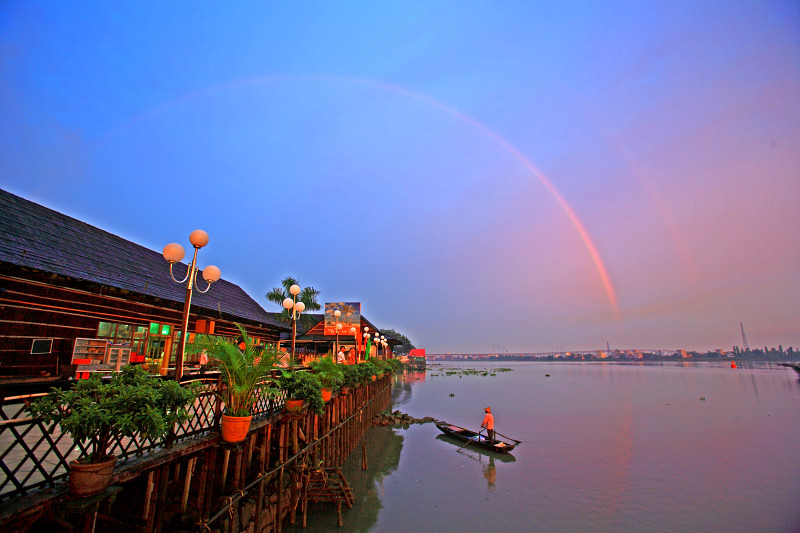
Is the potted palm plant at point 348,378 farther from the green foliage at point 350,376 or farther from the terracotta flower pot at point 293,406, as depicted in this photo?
the terracotta flower pot at point 293,406

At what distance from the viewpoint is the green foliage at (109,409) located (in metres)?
3.99

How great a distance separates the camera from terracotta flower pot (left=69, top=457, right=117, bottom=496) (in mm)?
3939

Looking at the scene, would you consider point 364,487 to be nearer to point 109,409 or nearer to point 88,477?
point 88,477

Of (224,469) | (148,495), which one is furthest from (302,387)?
(148,495)

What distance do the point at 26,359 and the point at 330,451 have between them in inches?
393

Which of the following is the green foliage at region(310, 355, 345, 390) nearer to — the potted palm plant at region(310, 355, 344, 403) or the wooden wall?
the potted palm plant at region(310, 355, 344, 403)

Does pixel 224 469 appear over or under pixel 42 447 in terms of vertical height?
under

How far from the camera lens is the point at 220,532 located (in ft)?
22.9

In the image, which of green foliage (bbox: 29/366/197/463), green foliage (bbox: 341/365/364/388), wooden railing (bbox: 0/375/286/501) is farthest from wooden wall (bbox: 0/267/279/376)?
green foliage (bbox: 341/365/364/388)

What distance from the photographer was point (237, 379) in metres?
6.87

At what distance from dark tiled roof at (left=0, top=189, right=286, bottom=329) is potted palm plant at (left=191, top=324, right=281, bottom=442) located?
196 inches

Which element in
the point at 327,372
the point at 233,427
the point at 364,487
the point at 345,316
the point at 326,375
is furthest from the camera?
the point at 345,316

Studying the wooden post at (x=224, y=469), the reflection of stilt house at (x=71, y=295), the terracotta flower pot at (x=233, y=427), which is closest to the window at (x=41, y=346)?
the reflection of stilt house at (x=71, y=295)

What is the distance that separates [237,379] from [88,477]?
290 cm
